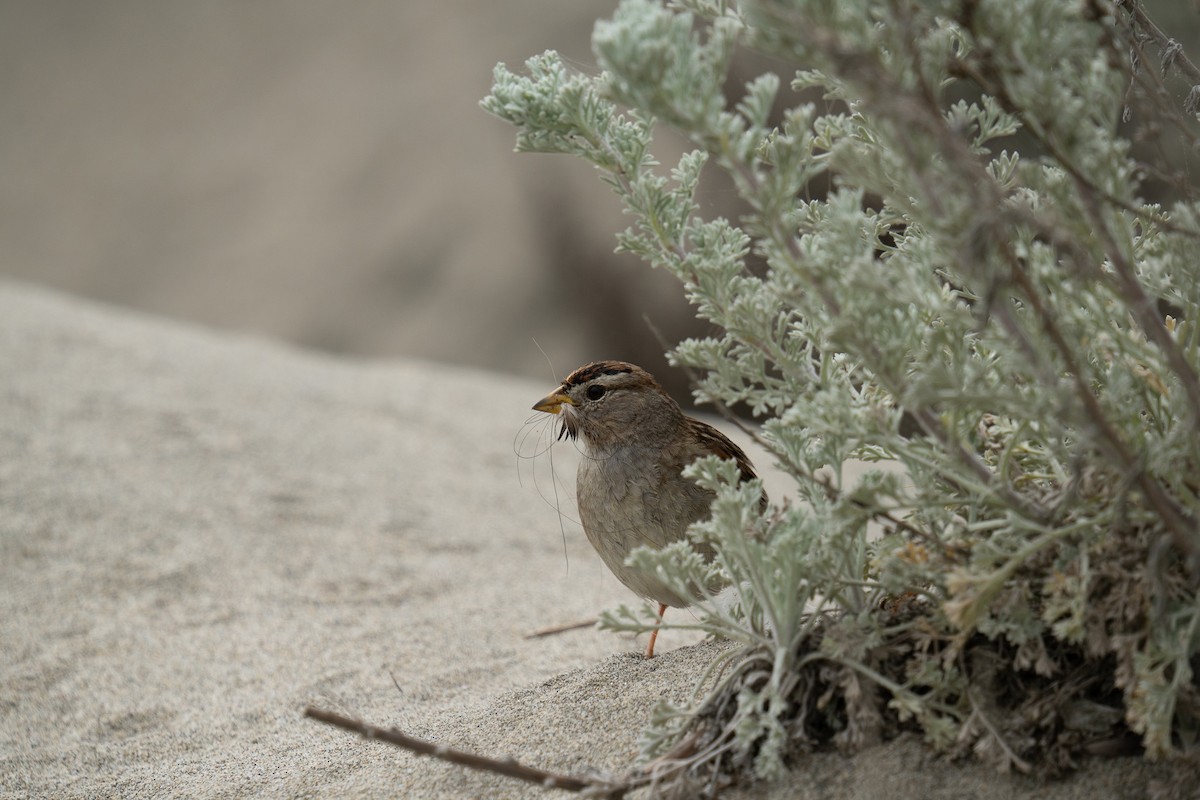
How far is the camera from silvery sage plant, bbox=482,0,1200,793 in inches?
64.4

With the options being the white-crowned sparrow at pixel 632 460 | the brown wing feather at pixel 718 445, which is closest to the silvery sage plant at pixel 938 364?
the white-crowned sparrow at pixel 632 460

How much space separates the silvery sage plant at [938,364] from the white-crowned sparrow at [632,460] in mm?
648

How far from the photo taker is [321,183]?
11555 millimetres

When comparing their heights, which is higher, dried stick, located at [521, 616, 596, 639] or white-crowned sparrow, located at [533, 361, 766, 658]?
white-crowned sparrow, located at [533, 361, 766, 658]

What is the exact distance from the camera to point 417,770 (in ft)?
7.70

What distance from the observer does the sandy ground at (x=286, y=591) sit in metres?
2.47

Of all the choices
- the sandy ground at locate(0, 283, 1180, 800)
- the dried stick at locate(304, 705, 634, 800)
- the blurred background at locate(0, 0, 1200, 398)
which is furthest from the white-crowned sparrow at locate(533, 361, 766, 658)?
the blurred background at locate(0, 0, 1200, 398)

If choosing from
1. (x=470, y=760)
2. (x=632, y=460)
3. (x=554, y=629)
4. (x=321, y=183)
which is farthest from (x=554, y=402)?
(x=321, y=183)

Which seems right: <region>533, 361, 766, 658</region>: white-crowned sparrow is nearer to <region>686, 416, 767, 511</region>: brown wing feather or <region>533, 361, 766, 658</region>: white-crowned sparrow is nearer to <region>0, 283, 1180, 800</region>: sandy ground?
<region>686, 416, 767, 511</region>: brown wing feather

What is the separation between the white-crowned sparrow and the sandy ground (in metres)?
0.31

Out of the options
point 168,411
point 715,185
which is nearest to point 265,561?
point 168,411

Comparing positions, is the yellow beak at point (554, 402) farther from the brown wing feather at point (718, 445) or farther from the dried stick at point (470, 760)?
the dried stick at point (470, 760)

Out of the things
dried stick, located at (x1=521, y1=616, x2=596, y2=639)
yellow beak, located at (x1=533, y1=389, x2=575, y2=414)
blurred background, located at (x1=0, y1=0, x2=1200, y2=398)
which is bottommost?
dried stick, located at (x1=521, y1=616, x2=596, y2=639)

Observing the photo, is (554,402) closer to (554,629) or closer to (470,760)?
(554,629)
